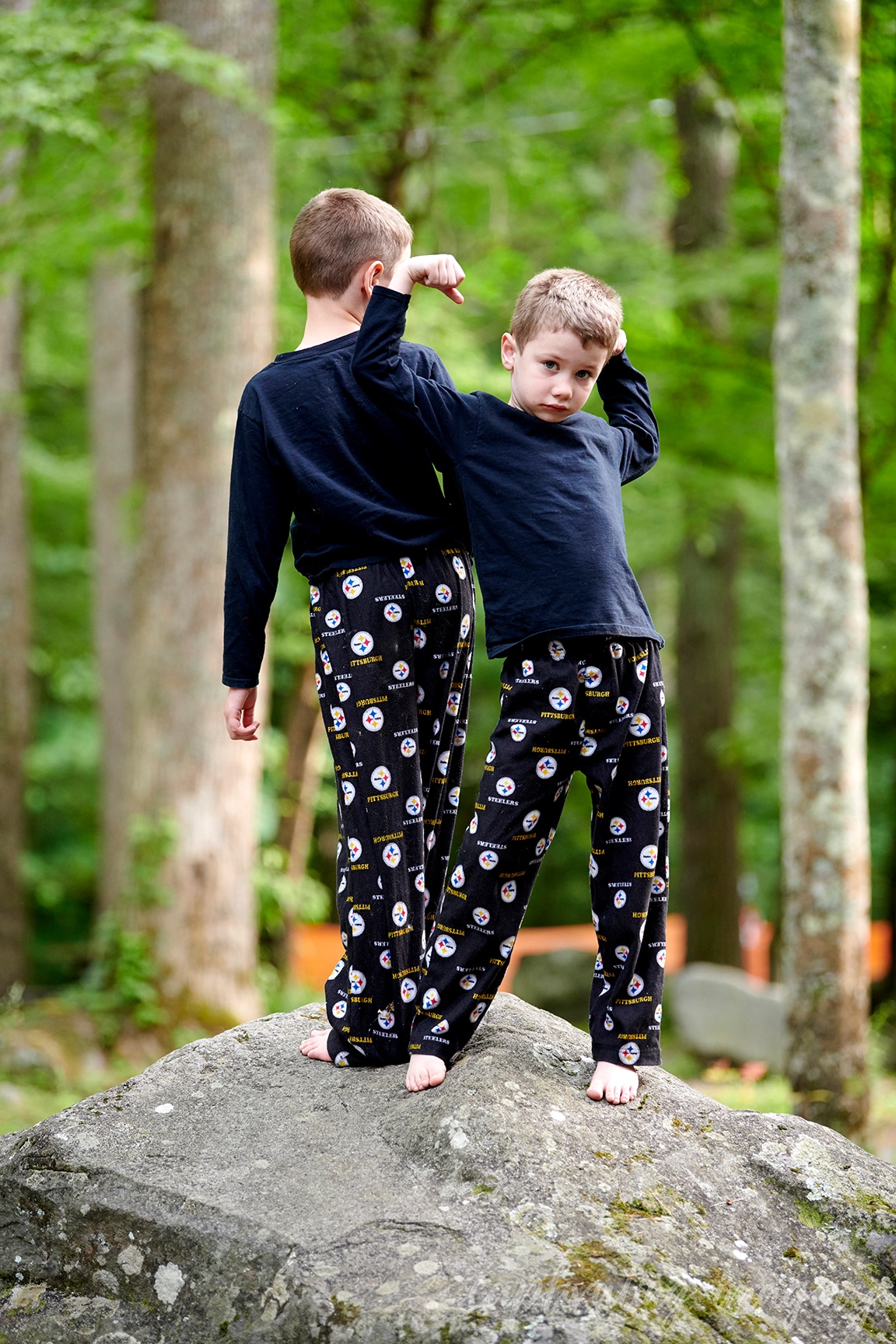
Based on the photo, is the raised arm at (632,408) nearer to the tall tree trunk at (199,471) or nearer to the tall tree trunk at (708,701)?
the tall tree trunk at (199,471)

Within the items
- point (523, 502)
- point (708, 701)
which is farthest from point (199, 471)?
point (708, 701)

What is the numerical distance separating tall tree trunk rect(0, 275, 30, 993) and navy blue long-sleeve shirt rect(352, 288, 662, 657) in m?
9.09

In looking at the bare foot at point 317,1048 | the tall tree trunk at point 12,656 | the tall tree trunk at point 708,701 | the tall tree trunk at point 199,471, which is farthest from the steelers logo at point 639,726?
the tall tree trunk at point 12,656

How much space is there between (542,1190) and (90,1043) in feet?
17.0

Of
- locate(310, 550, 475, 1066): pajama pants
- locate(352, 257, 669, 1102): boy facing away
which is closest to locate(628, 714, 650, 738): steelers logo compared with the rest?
locate(352, 257, 669, 1102): boy facing away

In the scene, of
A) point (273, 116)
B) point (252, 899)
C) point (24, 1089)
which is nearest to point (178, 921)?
point (252, 899)

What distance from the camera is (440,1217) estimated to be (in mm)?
2516

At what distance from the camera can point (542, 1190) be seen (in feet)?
8.48

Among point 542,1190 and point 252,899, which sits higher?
point 542,1190

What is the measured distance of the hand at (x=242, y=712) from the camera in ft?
10.5

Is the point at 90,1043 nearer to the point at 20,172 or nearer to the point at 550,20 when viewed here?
the point at 20,172

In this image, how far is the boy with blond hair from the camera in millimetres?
3020

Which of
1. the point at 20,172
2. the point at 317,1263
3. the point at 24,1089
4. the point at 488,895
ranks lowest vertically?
the point at 24,1089

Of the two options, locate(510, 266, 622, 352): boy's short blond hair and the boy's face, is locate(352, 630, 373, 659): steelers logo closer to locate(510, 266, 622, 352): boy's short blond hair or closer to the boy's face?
the boy's face
